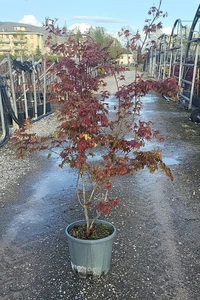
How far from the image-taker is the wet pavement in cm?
231

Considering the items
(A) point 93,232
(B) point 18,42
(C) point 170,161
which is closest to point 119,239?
(A) point 93,232

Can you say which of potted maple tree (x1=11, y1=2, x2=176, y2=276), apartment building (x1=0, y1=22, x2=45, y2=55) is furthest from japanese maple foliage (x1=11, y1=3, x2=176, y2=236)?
apartment building (x1=0, y1=22, x2=45, y2=55)

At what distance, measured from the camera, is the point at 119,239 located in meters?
2.96

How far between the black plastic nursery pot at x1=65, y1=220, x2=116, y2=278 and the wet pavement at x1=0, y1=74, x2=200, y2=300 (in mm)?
65

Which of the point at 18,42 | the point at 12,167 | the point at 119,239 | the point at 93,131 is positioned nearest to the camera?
the point at 93,131

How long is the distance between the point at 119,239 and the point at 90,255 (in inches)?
26.8

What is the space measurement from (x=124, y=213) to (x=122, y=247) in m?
0.68

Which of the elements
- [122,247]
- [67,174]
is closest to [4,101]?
[67,174]

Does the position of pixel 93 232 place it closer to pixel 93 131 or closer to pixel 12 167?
pixel 93 131

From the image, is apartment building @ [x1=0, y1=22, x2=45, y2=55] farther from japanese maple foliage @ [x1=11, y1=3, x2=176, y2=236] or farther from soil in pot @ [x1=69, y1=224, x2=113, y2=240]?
soil in pot @ [x1=69, y1=224, x2=113, y2=240]

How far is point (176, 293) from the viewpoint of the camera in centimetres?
227

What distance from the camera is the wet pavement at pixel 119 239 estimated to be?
2.31m

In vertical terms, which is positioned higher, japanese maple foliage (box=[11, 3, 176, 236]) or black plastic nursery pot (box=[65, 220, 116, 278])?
japanese maple foliage (box=[11, 3, 176, 236])

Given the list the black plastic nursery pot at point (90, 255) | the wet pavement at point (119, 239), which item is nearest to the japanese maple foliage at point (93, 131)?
the black plastic nursery pot at point (90, 255)
